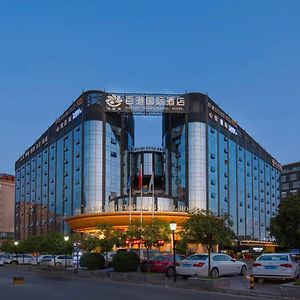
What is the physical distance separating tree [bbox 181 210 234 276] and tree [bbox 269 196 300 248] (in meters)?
5.32

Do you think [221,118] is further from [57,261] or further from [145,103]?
[57,261]

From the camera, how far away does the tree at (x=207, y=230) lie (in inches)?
1136

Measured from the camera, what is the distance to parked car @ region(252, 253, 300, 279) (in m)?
26.1

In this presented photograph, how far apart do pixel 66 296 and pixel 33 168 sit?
123 m

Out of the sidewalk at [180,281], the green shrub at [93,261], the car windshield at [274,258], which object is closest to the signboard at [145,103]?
the sidewalk at [180,281]

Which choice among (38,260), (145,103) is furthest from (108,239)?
(145,103)

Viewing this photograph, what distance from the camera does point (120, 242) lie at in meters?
46.4

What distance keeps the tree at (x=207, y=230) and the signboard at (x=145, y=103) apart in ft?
256

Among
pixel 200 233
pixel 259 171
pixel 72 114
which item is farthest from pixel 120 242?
pixel 259 171

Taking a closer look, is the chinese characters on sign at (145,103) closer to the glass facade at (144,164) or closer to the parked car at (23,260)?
the glass facade at (144,164)

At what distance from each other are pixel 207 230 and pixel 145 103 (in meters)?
79.6

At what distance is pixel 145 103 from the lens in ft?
352

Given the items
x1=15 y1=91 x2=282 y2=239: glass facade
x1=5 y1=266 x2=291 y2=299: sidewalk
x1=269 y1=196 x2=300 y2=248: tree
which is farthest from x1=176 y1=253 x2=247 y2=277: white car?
x1=15 y1=91 x2=282 y2=239: glass facade

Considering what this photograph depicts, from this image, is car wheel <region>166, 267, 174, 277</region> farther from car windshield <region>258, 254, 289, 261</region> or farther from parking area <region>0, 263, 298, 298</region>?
car windshield <region>258, 254, 289, 261</region>
